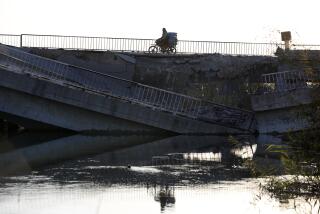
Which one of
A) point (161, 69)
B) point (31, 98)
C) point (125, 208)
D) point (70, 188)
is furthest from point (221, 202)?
point (161, 69)

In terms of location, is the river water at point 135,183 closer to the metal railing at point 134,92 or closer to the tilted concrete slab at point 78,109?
the tilted concrete slab at point 78,109

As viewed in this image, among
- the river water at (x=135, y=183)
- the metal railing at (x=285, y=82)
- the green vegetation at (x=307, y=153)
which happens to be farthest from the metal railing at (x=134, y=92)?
the green vegetation at (x=307, y=153)

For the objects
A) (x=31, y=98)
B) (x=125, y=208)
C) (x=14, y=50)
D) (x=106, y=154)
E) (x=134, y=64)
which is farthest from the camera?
(x=134, y=64)

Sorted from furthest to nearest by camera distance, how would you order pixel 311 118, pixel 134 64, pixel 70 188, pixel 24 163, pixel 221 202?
pixel 134 64
pixel 24 163
pixel 70 188
pixel 221 202
pixel 311 118

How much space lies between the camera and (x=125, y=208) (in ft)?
47.9

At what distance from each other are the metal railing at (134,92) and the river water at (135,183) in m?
5.13

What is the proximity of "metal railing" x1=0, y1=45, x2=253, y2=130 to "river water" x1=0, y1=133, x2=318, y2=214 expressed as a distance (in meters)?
5.13

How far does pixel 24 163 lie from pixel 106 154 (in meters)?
3.76

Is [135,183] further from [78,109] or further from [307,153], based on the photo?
[78,109]

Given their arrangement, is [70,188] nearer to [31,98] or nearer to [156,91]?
[31,98]

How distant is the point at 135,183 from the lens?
18219 millimetres

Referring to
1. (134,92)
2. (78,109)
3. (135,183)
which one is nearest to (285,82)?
(134,92)

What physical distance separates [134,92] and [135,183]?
1706 centimetres

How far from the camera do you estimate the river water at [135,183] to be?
14.7 m
